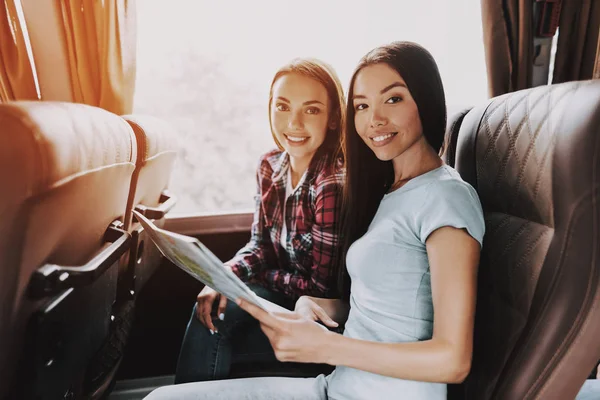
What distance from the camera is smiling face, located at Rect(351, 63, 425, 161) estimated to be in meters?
0.98

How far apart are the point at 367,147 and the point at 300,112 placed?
0.32 metres

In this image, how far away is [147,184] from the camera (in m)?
1.32

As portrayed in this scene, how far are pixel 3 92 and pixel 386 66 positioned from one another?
1.36m

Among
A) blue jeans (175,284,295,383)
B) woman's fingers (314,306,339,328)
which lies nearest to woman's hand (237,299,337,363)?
woman's fingers (314,306,339,328)

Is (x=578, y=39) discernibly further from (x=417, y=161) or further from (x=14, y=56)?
(x=14, y=56)

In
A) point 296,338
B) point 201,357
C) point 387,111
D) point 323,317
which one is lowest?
point 201,357

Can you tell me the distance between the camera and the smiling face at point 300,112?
1.39 m

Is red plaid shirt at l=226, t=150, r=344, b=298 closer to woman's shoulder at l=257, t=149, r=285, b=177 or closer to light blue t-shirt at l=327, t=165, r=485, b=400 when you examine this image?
woman's shoulder at l=257, t=149, r=285, b=177

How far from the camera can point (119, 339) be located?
1.30 meters

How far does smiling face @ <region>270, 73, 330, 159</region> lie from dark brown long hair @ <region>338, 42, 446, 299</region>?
0.86ft

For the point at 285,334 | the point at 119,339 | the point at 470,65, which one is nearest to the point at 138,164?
the point at 119,339

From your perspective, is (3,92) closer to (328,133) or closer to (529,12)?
(328,133)

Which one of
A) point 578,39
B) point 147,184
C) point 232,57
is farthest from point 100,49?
point 578,39

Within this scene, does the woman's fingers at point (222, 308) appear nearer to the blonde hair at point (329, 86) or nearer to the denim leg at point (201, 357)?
the denim leg at point (201, 357)
